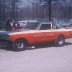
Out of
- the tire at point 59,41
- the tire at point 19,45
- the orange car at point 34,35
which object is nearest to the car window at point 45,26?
the orange car at point 34,35

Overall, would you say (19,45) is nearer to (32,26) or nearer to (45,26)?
(32,26)

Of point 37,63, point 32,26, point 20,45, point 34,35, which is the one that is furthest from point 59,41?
point 37,63

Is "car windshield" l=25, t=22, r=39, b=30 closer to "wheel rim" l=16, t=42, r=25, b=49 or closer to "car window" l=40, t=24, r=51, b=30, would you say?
"car window" l=40, t=24, r=51, b=30

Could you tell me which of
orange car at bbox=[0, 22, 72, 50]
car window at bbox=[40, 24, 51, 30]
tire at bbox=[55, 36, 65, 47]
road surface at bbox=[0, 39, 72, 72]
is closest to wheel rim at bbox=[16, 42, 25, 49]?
orange car at bbox=[0, 22, 72, 50]

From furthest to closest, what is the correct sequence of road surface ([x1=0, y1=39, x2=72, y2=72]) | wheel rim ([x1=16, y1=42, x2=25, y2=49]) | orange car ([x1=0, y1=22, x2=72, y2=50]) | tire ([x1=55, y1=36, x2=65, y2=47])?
tire ([x1=55, y1=36, x2=65, y2=47]) → wheel rim ([x1=16, y1=42, x2=25, y2=49]) → orange car ([x1=0, y1=22, x2=72, y2=50]) → road surface ([x1=0, y1=39, x2=72, y2=72])

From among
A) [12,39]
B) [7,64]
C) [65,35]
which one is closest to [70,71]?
[7,64]

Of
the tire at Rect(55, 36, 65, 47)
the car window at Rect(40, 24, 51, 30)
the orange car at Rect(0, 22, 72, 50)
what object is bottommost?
the tire at Rect(55, 36, 65, 47)

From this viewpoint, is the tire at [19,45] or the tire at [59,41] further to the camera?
the tire at [59,41]

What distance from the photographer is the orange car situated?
12978 millimetres

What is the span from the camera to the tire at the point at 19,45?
513 inches

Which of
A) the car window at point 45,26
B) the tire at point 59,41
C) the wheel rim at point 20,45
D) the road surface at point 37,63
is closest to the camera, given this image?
the road surface at point 37,63

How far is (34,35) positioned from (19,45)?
1087mm

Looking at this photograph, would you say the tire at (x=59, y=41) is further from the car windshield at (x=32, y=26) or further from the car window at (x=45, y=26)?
the car windshield at (x=32, y=26)

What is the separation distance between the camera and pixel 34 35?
13.7 metres
